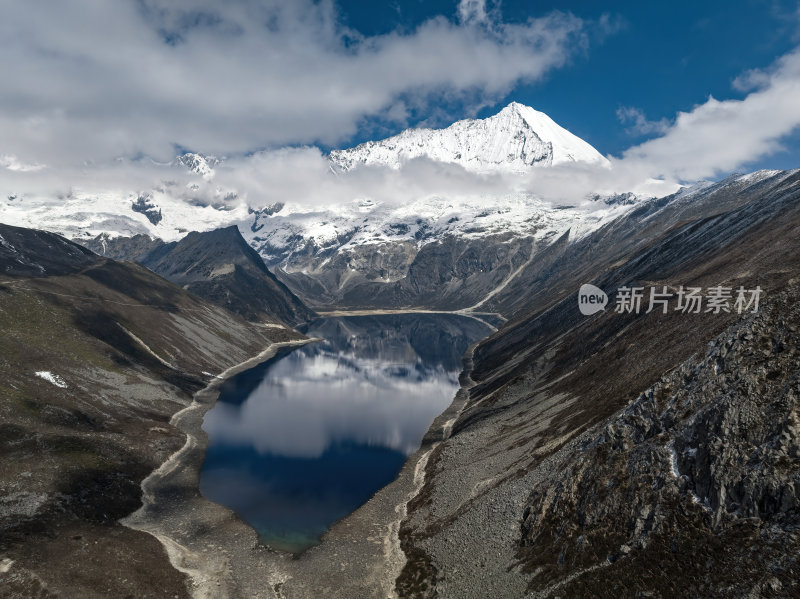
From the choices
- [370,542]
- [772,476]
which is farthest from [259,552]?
[772,476]

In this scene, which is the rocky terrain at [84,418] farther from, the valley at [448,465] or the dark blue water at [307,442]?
the dark blue water at [307,442]

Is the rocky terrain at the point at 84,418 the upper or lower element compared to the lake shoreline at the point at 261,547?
upper

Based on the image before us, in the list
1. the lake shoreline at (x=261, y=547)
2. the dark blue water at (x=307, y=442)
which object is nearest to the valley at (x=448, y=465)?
the lake shoreline at (x=261, y=547)

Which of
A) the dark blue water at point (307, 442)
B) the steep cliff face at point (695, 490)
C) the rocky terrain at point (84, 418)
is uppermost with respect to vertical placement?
the steep cliff face at point (695, 490)

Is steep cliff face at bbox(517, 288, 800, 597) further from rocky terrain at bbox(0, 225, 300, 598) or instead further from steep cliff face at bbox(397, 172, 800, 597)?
rocky terrain at bbox(0, 225, 300, 598)

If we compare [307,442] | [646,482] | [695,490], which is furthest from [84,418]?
[695,490]

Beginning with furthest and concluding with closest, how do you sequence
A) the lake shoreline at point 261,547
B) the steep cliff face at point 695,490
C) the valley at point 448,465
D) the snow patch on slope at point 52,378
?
the snow patch on slope at point 52,378
the lake shoreline at point 261,547
the valley at point 448,465
the steep cliff face at point 695,490
